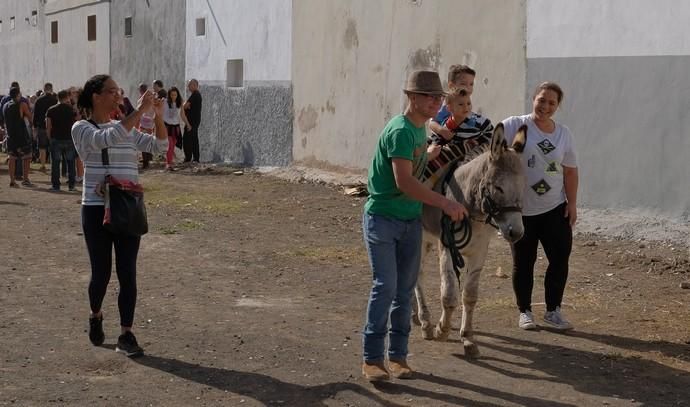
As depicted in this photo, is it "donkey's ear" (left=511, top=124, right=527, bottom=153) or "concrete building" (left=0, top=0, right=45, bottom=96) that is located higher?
"concrete building" (left=0, top=0, right=45, bottom=96)

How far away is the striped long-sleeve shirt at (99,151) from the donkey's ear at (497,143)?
7.72ft

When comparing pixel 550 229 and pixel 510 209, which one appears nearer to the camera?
pixel 510 209

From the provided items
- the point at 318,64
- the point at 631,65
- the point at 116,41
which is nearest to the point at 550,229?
the point at 631,65

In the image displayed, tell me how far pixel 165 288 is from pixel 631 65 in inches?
249

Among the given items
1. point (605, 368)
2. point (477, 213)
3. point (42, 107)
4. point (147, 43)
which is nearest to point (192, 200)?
point (42, 107)

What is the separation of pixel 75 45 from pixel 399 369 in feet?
92.2

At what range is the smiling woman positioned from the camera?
22.0 ft

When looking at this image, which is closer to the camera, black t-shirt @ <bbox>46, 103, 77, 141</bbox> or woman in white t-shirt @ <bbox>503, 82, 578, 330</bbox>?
woman in white t-shirt @ <bbox>503, 82, 578, 330</bbox>

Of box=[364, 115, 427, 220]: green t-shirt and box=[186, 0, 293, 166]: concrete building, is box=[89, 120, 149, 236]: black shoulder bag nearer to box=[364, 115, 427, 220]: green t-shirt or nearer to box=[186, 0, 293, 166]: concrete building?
box=[364, 115, 427, 220]: green t-shirt

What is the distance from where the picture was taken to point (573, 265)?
35.6 feet

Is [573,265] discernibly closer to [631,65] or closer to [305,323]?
[631,65]

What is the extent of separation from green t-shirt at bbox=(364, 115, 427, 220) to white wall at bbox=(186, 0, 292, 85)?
48.1 ft

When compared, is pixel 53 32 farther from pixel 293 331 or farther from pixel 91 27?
pixel 293 331

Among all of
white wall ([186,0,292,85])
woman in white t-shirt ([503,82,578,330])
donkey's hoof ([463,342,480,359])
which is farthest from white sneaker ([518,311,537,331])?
white wall ([186,0,292,85])
